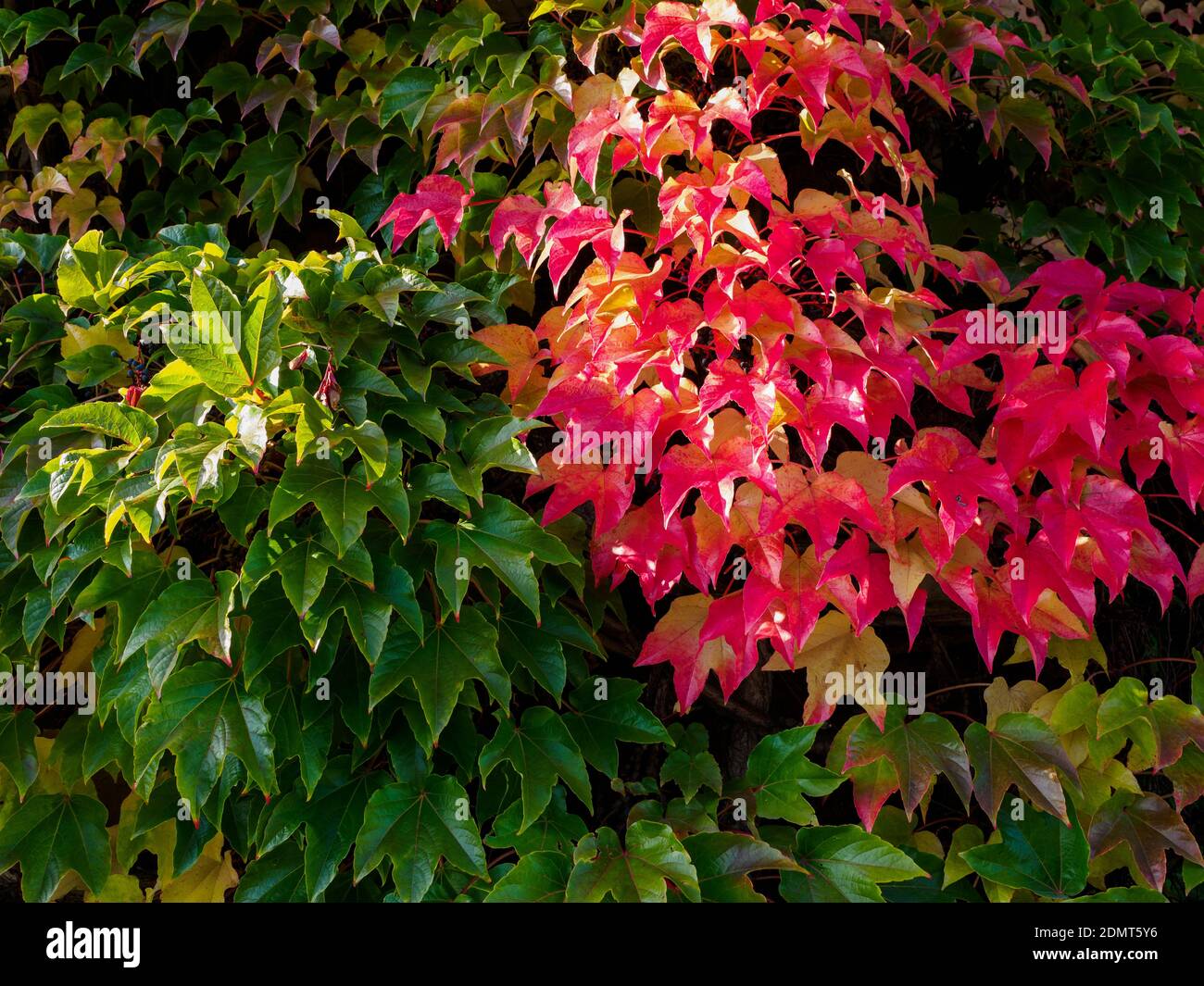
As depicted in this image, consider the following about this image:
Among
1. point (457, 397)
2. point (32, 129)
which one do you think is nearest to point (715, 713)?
point (457, 397)

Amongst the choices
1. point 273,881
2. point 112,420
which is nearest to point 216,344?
point 112,420

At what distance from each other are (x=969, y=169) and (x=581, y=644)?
1.46 metres

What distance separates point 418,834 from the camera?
5.23ft

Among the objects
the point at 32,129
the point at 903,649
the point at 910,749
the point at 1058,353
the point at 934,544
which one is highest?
the point at 32,129

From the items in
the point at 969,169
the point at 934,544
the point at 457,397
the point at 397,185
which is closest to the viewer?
the point at 934,544

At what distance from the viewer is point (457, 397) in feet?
6.21

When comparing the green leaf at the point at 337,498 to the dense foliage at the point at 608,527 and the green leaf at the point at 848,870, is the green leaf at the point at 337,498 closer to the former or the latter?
the dense foliage at the point at 608,527

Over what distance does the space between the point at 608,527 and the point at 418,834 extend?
21.2 inches

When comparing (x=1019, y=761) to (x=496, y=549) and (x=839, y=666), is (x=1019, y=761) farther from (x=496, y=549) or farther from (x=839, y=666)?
(x=496, y=549)

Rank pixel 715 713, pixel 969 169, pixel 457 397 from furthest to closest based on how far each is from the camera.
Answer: pixel 969 169
pixel 715 713
pixel 457 397

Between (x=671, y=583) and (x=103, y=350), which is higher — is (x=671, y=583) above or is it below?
below

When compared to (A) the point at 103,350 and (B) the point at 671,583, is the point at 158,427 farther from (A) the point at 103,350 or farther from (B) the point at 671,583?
(B) the point at 671,583

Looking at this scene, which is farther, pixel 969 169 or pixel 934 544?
pixel 969 169

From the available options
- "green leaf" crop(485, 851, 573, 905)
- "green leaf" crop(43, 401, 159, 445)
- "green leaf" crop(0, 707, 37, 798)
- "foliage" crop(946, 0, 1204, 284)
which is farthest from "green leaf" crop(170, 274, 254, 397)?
"foliage" crop(946, 0, 1204, 284)
